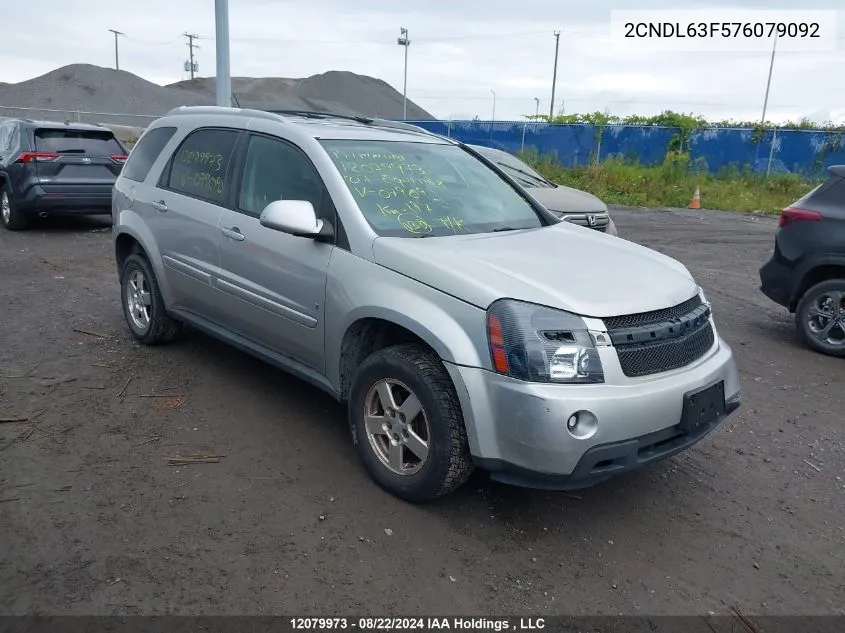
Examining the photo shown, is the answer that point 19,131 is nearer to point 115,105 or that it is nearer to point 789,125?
point 789,125

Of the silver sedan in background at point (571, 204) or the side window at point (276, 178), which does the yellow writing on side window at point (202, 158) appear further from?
the silver sedan in background at point (571, 204)

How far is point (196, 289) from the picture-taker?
4.96 meters

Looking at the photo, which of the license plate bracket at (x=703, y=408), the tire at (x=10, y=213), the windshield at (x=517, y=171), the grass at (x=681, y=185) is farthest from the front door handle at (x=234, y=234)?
the grass at (x=681, y=185)

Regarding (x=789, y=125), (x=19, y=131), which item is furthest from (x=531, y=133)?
(x=19, y=131)

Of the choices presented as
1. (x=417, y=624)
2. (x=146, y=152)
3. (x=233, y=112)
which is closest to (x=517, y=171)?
(x=146, y=152)

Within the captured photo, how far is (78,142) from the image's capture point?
1149 centimetres

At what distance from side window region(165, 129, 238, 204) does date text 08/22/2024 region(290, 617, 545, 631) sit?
2.86 metres

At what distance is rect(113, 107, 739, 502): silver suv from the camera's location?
316 cm

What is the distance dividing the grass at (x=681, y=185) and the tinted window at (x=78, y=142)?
45.6 ft

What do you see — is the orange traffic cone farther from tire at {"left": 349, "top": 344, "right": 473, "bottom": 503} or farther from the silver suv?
tire at {"left": 349, "top": 344, "right": 473, "bottom": 503}

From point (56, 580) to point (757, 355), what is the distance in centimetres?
555

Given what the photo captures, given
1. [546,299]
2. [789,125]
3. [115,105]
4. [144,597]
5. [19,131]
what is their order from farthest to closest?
[115,105] < [789,125] < [19,131] < [546,299] < [144,597]

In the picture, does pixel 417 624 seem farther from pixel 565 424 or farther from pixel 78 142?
pixel 78 142

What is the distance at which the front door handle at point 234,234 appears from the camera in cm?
448
